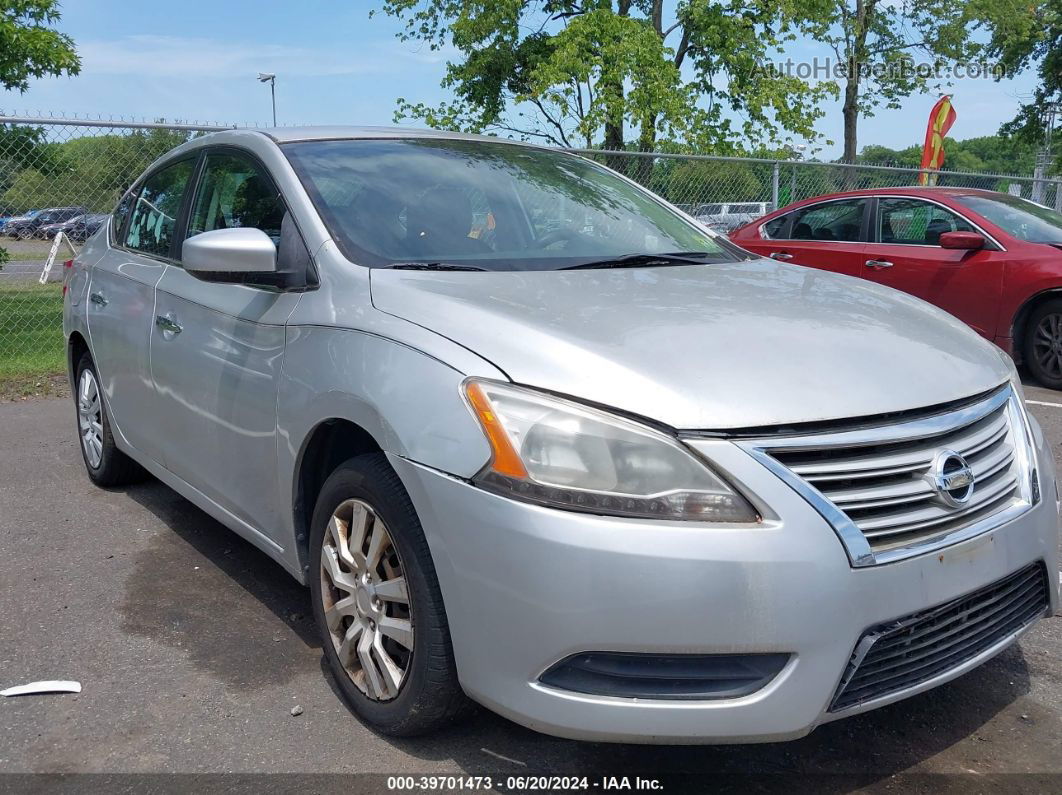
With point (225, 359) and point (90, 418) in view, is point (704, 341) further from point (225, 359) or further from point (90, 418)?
point (90, 418)

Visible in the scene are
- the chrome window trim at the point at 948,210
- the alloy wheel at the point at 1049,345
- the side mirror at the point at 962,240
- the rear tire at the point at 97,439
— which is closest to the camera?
the rear tire at the point at 97,439

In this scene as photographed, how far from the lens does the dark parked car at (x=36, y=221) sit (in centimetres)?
834

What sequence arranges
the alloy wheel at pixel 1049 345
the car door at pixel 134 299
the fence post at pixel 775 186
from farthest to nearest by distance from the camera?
1. the fence post at pixel 775 186
2. the alloy wheel at pixel 1049 345
3. the car door at pixel 134 299

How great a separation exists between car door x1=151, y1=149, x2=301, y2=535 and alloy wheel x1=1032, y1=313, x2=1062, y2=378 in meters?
6.45

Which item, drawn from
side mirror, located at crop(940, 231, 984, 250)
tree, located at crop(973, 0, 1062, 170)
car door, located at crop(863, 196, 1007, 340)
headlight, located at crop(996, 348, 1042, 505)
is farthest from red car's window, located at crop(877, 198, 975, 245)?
tree, located at crop(973, 0, 1062, 170)

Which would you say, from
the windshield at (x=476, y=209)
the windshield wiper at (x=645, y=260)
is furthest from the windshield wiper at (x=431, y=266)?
the windshield wiper at (x=645, y=260)

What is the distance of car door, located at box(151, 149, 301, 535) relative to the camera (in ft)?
10.2

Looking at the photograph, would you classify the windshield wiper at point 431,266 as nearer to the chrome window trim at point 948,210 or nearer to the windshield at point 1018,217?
the chrome window trim at point 948,210

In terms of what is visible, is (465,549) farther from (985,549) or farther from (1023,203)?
(1023,203)

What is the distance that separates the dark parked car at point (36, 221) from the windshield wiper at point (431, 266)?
6556mm

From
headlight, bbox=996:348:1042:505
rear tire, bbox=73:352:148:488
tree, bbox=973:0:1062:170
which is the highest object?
tree, bbox=973:0:1062:170

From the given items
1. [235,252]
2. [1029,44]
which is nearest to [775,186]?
[235,252]

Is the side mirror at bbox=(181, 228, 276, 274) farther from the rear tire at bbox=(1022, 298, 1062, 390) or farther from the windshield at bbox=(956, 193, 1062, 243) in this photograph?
the windshield at bbox=(956, 193, 1062, 243)

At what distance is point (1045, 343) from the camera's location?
782 cm
